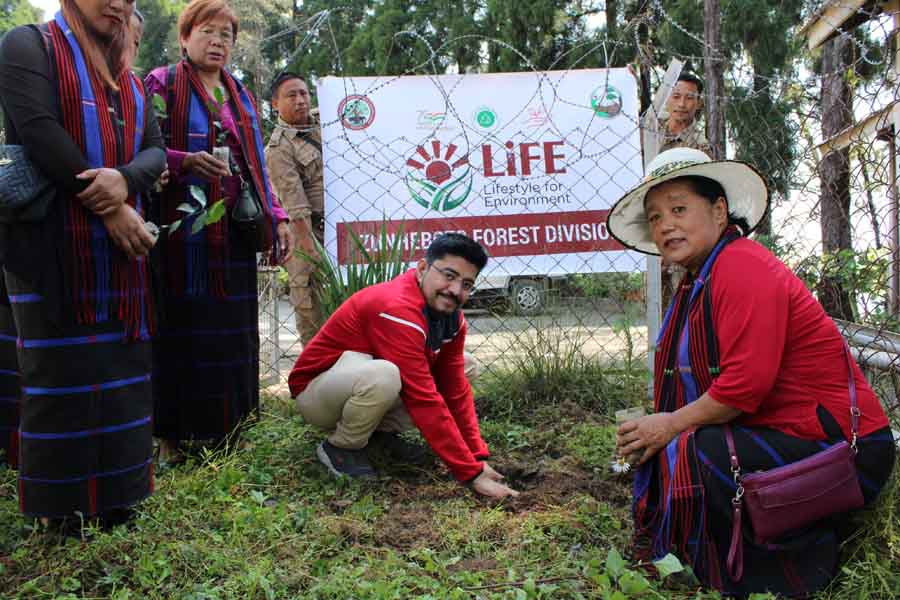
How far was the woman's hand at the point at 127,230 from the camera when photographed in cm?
226

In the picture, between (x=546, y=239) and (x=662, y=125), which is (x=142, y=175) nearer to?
(x=546, y=239)

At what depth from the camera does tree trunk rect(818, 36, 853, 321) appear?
302cm

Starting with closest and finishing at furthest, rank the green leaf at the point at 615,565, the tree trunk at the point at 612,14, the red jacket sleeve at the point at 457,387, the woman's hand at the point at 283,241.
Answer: the green leaf at the point at 615,565
the red jacket sleeve at the point at 457,387
the woman's hand at the point at 283,241
the tree trunk at the point at 612,14

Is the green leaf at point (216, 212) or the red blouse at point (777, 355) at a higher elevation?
the green leaf at point (216, 212)

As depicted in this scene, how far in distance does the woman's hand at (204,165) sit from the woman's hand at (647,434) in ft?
5.80

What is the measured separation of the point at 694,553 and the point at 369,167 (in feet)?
9.96

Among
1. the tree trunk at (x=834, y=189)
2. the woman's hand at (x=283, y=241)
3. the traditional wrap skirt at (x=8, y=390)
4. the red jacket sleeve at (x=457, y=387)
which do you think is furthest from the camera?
the woman's hand at (x=283, y=241)

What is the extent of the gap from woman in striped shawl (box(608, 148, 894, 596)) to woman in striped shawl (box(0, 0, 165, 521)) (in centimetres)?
160

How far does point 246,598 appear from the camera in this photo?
1.99 metres

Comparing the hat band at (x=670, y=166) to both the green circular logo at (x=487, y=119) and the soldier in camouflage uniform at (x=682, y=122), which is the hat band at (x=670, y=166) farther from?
Result: the green circular logo at (x=487, y=119)

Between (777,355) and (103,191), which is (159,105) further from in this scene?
(777,355)

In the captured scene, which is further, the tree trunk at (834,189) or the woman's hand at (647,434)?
the tree trunk at (834,189)

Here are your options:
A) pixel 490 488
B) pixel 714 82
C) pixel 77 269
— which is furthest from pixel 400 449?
pixel 714 82

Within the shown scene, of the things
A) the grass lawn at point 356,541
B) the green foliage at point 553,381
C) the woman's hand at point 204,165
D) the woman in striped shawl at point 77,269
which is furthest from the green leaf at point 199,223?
the green foliage at point 553,381
